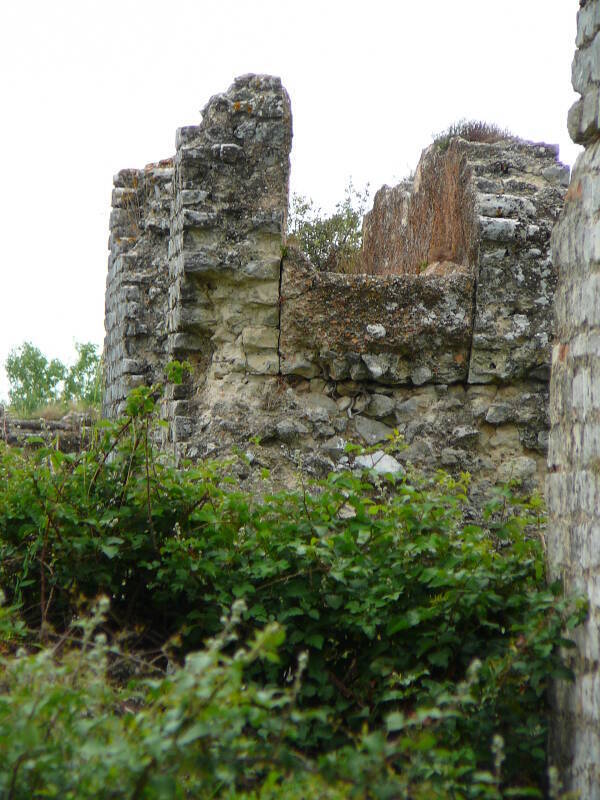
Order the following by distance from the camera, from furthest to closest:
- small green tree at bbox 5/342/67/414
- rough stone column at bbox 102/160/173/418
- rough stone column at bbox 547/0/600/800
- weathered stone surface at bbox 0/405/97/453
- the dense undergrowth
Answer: small green tree at bbox 5/342/67/414, weathered stone surface at bbox 0/405/97/453, rough stone column at bbox 102/160/173/418, rough stone column at bbox 547/0/600/800, the dense undergrowth

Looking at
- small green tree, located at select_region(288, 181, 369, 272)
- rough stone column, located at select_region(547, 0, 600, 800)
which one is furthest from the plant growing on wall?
rough stone column, located at select_region(547, 0, 600, 800)

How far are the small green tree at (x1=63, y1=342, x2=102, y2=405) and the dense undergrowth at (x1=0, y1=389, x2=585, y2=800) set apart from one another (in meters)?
7.33

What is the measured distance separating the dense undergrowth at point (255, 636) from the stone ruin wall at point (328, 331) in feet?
3.00

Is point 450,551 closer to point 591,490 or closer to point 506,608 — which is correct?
point 506,608

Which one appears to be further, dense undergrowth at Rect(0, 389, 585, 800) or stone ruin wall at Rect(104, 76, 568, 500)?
stone ruin wall at Rect(104, 76, 568, 500)

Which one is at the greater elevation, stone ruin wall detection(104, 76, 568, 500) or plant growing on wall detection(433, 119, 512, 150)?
plant growing on wall detection(433, 119, 512, 150)

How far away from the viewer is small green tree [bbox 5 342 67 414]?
1254 centimetres

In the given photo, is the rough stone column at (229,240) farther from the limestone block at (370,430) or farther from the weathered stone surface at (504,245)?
the weathered stone surface at (504,245)

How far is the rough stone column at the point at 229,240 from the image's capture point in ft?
18.2

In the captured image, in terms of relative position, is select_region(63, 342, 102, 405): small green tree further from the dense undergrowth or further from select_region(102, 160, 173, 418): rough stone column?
the dense undergrowth

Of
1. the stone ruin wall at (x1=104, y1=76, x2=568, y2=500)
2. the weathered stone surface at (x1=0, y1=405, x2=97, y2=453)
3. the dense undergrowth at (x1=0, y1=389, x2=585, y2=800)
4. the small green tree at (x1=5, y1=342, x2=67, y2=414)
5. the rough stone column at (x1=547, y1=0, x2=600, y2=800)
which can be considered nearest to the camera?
the dense undergrowth at (x1=0, y1=389, x2=585, y2=800)

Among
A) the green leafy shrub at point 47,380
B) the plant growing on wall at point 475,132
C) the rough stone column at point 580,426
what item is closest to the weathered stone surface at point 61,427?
the green leafy shrub at point 47,380

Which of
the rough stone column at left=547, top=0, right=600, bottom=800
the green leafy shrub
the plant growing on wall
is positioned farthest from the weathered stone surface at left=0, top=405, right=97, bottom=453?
the rough stone column at left=547, top=0, right=600, bottom=800

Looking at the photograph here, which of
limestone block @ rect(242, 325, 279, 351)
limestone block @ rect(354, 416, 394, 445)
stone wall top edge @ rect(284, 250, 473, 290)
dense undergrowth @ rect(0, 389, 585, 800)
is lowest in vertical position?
dense undergrowth @ rect(0, 389, 585, 800)
